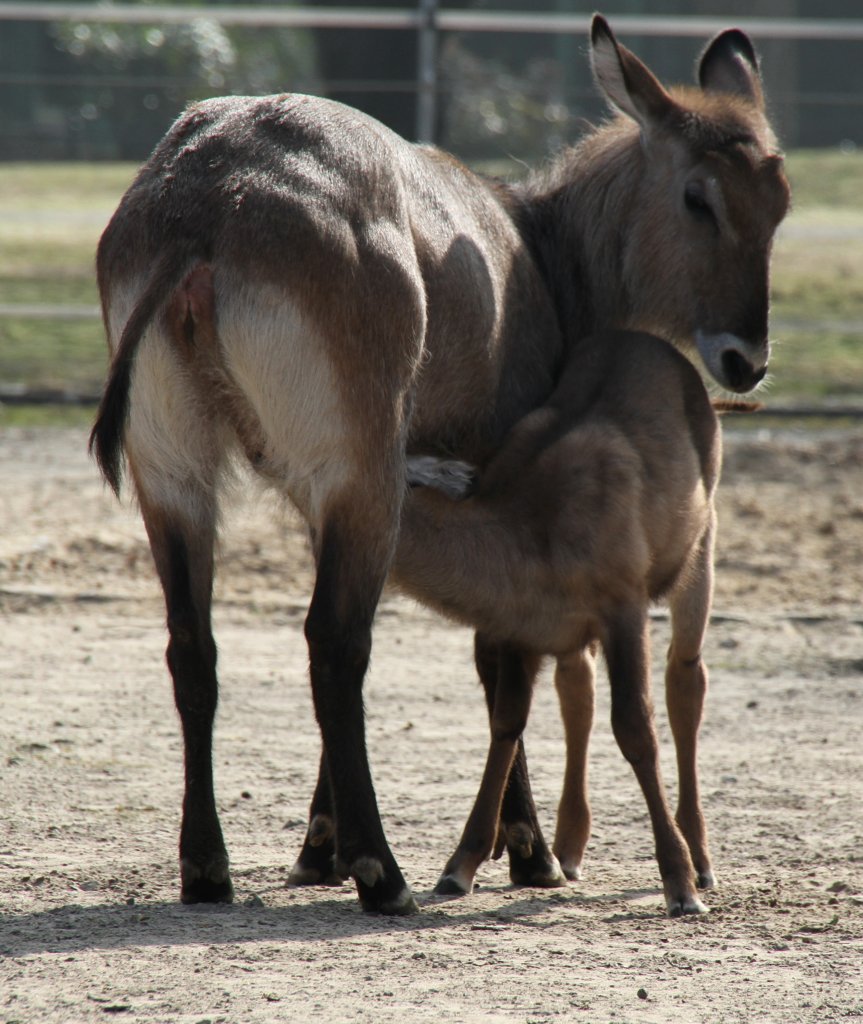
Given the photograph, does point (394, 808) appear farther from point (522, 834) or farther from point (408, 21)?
point (408, 21)

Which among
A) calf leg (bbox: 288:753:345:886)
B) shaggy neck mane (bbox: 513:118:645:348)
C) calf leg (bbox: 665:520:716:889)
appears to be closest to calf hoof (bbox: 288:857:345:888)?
calf leg (bbox: 288:753:345:886)

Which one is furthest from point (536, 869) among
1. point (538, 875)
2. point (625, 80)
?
point (625, 80)

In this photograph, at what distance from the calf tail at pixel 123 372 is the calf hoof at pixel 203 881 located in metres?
1.01

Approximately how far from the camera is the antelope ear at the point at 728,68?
5.79 m

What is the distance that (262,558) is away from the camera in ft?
26.3

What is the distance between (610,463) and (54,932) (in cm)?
192

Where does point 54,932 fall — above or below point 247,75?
below

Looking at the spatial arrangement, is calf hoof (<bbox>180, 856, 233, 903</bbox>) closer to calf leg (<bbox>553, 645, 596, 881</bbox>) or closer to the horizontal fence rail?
calf leg (<bbox>553, 645, 596, 881</bbox>)

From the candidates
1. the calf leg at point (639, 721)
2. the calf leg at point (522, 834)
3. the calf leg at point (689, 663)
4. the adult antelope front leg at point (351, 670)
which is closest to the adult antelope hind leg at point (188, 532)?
the adult antelope front leg at point (351, 670)

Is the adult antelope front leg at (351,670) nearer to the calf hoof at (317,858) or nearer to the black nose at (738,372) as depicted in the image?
the calf hoof at (317,858)

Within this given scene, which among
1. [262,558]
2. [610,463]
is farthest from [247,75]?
[610,463]

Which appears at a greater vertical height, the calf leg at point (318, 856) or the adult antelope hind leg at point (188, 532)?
the adult antelope hind leg at point (188, 532)

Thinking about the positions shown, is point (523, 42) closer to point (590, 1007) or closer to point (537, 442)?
point (537, 442)

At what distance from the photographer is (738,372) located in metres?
5.05
